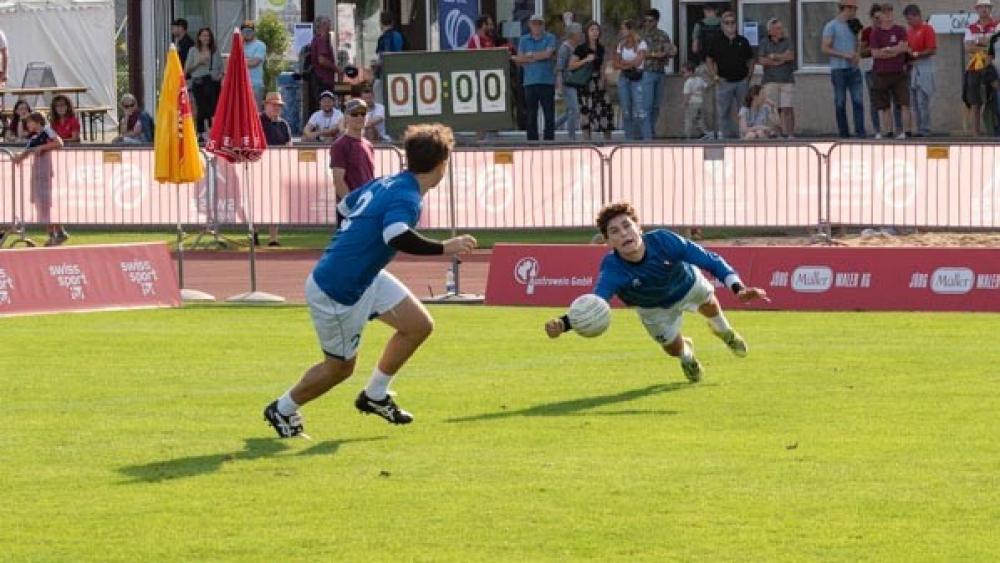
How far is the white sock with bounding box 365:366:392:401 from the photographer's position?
13594mm

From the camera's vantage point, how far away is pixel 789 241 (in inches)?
1120

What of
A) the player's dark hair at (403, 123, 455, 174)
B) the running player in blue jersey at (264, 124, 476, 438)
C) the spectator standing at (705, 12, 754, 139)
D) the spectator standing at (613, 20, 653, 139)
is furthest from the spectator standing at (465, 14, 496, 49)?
the player's dark hair at (403, 123, 455, 174)

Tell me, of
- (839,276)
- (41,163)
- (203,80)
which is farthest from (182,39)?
(839,276)

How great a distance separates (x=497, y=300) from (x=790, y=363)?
6720 mm

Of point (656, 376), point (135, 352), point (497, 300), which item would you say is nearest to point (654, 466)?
point (656, 376)

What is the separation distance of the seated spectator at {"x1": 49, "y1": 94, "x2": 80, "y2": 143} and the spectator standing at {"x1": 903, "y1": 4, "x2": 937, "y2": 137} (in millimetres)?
12685

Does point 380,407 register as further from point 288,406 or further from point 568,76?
point 568,76

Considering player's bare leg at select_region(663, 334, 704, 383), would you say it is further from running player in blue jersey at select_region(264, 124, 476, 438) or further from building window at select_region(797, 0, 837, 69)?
building window at select_region(797, 0, 837, 69)

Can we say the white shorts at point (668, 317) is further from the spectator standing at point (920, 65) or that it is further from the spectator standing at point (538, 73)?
the spectator standing at point (538, 73)

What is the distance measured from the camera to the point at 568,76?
3694 centimetres

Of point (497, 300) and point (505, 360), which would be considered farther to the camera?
point (497, 300)

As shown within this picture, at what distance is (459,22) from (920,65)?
34.2ft

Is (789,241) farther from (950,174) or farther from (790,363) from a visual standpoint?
(790,363)

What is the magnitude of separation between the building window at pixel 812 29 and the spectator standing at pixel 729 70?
2665mm
